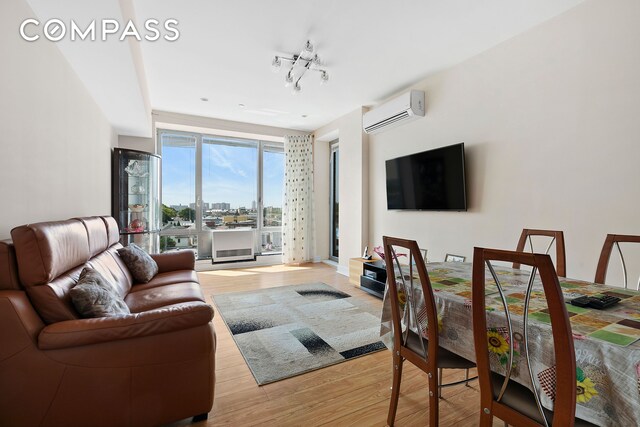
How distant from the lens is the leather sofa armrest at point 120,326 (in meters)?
1.30

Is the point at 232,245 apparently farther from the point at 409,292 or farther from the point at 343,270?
the point at 409,292

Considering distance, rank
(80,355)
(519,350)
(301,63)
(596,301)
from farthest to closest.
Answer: (301,63) < (80,355) < (596,301) < (519,350)

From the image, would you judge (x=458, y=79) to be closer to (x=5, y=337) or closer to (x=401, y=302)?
(x=401, y=302)

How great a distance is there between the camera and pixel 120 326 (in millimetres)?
1391

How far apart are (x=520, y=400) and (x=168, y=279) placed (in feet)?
9.39

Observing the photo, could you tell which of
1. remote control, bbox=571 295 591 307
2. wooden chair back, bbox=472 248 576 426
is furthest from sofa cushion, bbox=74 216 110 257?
remote control, bbox=571 295 591 307

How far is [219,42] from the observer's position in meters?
2.85

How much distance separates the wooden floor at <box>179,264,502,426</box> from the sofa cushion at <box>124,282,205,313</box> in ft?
1.75

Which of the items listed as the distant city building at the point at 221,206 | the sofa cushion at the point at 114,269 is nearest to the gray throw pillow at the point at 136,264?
the sofa cushion at the point at 114,269

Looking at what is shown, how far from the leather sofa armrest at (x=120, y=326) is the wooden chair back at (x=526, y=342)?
4.18ft

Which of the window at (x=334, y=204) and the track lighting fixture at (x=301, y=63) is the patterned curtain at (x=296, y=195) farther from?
the track lighting fixture at (x=301, y=63)

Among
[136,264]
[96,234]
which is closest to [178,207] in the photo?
[136,264]

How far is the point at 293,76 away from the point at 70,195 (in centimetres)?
253

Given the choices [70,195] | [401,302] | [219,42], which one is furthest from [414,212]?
[70,195]
